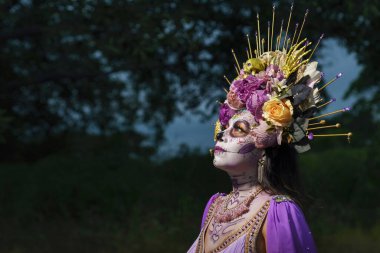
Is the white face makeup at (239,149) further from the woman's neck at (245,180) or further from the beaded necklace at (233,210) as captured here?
the beaded necklace at (233,210)

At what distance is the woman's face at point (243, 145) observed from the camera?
4242mm

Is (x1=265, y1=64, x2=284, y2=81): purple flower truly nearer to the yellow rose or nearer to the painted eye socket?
the yellow rose

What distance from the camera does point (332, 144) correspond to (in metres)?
23.3

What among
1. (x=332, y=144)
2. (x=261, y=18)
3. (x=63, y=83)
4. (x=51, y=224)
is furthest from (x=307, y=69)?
(x=332, y=144)

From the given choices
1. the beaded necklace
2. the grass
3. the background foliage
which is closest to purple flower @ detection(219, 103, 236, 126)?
the beaded necklace

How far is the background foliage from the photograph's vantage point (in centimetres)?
1129

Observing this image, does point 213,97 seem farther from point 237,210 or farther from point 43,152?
point 237,210

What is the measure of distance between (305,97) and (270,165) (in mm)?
457

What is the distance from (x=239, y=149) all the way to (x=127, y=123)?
1204cm

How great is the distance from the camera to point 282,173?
4270 mm

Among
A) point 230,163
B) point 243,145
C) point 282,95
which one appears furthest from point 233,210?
point 282,95

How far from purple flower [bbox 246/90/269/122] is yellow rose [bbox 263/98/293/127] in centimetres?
7

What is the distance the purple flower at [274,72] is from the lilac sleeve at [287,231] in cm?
78

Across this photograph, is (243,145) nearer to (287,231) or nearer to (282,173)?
(282,173)
